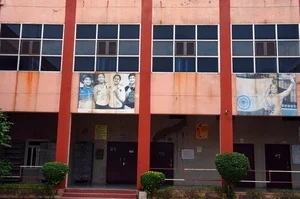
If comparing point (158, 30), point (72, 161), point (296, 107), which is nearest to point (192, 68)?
point (158, 30)

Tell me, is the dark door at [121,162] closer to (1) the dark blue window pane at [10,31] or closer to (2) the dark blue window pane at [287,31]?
(1) the dark blue window pane at [10,31]

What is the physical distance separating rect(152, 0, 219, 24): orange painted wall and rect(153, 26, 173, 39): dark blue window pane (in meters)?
0.30

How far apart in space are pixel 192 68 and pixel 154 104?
2.59 meters

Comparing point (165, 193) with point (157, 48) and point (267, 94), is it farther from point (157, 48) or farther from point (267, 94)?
point (157, 48)

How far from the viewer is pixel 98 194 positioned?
1606 centimetres

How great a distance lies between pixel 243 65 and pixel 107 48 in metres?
6.78

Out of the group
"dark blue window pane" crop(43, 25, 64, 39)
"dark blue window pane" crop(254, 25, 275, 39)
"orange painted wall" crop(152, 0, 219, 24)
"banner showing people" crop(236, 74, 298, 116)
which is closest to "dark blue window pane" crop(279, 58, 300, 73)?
"banner showing people" crop(236, 74, 298, 116)

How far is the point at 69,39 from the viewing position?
17.3m

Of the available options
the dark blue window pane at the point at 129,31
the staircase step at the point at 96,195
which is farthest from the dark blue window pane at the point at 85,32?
the staircase step at the point at 96,195

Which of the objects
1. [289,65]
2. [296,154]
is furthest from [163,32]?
[296,154]

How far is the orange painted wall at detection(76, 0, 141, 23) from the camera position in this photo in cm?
1741

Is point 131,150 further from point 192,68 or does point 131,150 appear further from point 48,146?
point 192,68

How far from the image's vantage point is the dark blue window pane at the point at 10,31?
1752 cm

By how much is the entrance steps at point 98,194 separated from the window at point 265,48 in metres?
7.76
